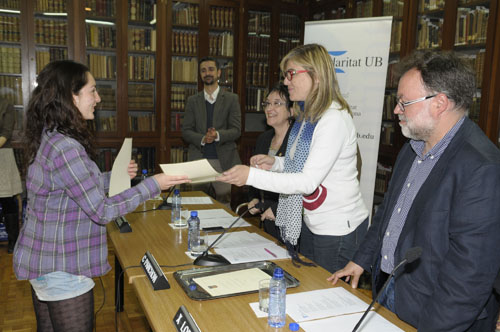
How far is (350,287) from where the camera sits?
170cm

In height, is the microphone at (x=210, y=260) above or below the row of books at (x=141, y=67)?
below

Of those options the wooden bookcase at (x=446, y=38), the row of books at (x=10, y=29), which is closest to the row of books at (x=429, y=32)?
the wooden bookcase at (x=446, y=38)

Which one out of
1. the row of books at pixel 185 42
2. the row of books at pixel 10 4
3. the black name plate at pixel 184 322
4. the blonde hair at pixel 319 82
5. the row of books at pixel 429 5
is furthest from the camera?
the row of books at pixel 185 42

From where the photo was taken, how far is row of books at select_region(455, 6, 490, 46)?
3.66m

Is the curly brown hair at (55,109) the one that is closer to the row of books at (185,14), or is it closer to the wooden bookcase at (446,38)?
Result: the wooden bookcase at (446,38)

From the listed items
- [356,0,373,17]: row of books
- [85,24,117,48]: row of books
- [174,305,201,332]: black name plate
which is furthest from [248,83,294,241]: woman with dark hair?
[85,24,117,48]: row of books

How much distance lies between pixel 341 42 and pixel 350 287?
10.0 feet

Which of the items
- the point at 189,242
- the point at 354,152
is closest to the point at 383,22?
the point at 354,152

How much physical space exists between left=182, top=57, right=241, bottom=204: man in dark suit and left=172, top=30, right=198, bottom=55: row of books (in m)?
0.78

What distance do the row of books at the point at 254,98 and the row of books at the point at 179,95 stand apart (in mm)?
786

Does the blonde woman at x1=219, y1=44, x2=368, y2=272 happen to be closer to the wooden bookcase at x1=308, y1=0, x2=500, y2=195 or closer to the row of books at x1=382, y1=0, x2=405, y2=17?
the wooden bookcase at x1=308, y1=0, x2=500, y2=195

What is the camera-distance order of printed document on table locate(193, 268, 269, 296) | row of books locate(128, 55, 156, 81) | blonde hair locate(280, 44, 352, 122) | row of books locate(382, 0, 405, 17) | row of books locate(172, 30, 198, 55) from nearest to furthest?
printed document on table locate(193, 268, 269, 296)
blonde hair locate(280, 44, 352, 122)
row of books locate(382, 0, 405, 17)
row of books locate(128, 55, 156, 81)
row of books locate(172, 30, 198, 55)

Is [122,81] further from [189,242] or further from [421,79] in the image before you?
[421,79]

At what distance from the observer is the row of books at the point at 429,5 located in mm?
4066
